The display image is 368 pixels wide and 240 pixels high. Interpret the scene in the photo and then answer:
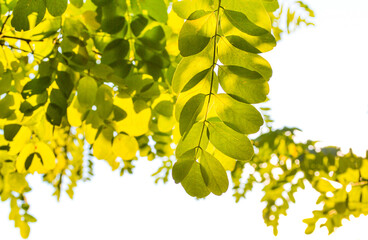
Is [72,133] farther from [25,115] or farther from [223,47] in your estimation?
[223,47]

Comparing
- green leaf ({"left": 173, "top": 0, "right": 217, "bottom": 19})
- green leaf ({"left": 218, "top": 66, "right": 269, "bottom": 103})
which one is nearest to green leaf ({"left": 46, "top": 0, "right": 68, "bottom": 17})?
green leaf ({"left": 173, "top": 0, "right": 217, "bottom": 19})

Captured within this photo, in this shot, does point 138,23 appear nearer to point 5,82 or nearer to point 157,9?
point 157,9

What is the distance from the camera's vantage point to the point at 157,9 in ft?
2.63

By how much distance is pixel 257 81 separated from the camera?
562 millimetres

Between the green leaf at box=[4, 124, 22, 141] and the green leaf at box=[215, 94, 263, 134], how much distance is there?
23.2 inches

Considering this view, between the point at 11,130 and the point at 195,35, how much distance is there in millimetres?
616

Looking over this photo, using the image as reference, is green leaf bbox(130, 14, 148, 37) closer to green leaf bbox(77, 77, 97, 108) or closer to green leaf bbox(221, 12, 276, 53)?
green leaf bbox(77, 77, 97, 108)

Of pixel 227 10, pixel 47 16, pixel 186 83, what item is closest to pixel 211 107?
pixel 186 83

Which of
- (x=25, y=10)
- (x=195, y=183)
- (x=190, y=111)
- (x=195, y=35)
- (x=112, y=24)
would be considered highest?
(x=112, y=24)

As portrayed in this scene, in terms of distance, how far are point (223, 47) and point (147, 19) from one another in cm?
35

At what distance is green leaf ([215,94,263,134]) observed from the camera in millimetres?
582

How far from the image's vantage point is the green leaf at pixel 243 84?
56 cm

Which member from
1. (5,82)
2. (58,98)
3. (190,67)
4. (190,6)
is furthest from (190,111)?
(5,82)

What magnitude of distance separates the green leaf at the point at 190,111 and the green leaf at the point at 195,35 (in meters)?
0.09
